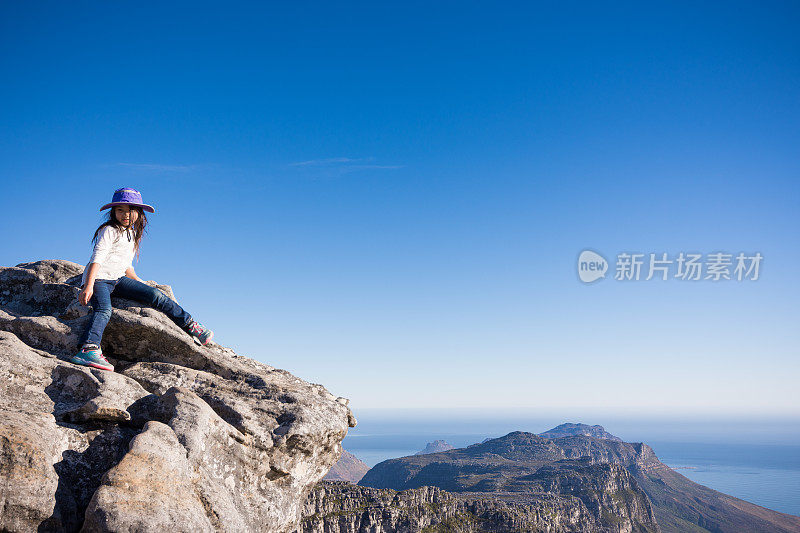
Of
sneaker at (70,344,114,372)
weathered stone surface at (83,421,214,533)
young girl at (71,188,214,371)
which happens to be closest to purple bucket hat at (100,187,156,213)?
young girl at (71,188,214,371)

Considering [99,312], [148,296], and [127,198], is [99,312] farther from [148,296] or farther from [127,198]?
[127,198]

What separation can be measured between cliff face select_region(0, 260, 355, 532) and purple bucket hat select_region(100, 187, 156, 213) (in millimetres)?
3169

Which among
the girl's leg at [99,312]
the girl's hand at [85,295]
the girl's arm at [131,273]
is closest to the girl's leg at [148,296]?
the girl's arm at [131,273]

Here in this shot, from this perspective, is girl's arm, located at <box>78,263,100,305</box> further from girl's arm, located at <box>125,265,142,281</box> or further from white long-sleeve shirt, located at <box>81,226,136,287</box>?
girl's arm, located at <box>125,265,142,281</box>

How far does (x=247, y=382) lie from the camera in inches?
589

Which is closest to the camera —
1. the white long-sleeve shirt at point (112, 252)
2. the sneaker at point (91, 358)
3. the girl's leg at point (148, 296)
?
the sneaker at point (91, 358)

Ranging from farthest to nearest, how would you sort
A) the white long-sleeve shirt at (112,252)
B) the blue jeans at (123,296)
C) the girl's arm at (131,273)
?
1. the girl's arm at (131,273)
2. the white long-sleeve shirt at (112,252)
3. the blue jeans at (123,296)

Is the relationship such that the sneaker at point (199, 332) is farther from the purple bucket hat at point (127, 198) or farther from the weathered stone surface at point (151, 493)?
the weathered stone surface at point (151, 493)

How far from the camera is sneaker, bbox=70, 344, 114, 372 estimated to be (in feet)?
41.3

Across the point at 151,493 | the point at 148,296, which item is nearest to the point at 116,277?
the point at 148,296

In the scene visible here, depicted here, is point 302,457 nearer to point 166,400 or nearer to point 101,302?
point 166,400

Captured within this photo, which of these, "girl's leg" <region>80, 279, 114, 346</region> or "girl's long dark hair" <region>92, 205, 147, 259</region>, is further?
"girl's long dark hair" <region>92, 205, 147, 259</region>

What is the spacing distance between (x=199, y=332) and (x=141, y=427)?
520 centimetres

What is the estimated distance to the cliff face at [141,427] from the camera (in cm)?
866
